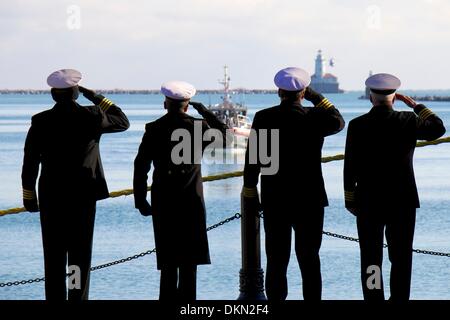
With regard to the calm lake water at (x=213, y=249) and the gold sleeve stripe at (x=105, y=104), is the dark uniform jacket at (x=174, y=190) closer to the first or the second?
the gold sleeve stripe at (x=105, y=104)

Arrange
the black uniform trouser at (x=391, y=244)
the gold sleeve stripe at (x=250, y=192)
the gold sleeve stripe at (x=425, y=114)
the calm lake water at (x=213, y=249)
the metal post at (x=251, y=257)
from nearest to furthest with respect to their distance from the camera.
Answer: the gold sleeve stripe at (x=425, y=114) → the black uniform trouser at (x=391, y=244) → the gold sleeve stripe at (x=250, y=192) → the metal post at (x=251, y=257) → the calm lake water at (x=213, y=249)

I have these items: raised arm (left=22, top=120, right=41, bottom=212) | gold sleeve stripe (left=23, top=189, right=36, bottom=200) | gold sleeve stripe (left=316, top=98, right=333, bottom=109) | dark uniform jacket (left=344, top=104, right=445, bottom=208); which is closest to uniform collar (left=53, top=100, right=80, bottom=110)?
raised arm (left=22, top=120, right=41, bottom=212)

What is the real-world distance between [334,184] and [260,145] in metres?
51.2

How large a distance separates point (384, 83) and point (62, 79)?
7.84 feet

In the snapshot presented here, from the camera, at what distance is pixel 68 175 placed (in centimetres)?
837

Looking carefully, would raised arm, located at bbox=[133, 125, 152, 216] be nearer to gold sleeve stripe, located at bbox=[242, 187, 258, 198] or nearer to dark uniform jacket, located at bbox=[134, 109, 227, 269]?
dark uniform jacket, located at bbox=[134, 109, 227, 269]

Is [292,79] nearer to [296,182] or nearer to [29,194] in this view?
[296,182]

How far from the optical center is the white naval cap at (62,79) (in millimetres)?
8211

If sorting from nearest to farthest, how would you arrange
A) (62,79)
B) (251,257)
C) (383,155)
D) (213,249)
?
1. (62,79)
2. (383,155)
3. (251,257)
4. (213,249)

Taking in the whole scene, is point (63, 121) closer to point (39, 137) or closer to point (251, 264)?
point (39, 137)

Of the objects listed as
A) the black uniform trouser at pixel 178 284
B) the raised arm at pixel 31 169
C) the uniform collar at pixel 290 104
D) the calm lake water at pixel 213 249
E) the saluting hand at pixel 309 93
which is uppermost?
the saluting hand at pixel 309 93

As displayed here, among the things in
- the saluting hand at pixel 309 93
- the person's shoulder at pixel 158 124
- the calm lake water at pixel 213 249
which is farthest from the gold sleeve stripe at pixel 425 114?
the calm lake water at pixel 213 249

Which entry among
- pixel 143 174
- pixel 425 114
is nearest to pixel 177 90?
pixel 143 174

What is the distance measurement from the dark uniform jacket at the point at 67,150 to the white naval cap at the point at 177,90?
0.39m
